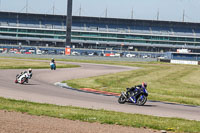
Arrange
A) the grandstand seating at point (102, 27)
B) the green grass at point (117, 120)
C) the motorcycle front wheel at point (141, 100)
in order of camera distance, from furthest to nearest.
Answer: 1. the grandstand seating at point (102, 27)
2. the motorcycle front wheel at point (141, 100)
3. the green grass at point (117, 120)

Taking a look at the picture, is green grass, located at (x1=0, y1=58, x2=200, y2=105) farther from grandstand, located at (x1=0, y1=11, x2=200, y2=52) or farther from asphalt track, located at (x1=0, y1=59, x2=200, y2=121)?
grandstand, located at (x1=0, y1=11, x2=200, y2=52)

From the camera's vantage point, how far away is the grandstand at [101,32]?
151 metres

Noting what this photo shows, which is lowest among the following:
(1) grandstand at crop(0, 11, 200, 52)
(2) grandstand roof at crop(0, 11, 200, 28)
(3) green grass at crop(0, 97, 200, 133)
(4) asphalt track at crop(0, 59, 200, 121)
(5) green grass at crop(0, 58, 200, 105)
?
(5) green grass at crop(0, 58, 200, 105)

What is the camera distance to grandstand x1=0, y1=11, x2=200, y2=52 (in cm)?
15100

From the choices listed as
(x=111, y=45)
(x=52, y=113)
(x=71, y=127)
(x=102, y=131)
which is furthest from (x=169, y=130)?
(x=111, y=45)

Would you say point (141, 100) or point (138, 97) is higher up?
point (138, 97)

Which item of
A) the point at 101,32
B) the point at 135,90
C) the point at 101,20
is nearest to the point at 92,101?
the point at 135,90

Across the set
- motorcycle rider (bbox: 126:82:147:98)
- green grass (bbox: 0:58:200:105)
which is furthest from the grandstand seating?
motorcycle rider (bbox: 126:82:147:98)

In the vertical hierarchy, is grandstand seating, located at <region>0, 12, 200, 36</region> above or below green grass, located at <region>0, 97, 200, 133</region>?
above

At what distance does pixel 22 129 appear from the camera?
10.4 meters

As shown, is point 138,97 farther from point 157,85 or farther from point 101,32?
point 101,32

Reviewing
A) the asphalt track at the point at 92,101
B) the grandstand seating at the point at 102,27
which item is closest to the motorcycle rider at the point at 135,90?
the asphalt track at the point at 92,101

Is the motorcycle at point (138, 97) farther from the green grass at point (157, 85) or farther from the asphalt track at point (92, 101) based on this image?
the green grass at point (157, 85)

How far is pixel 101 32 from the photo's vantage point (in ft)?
503
